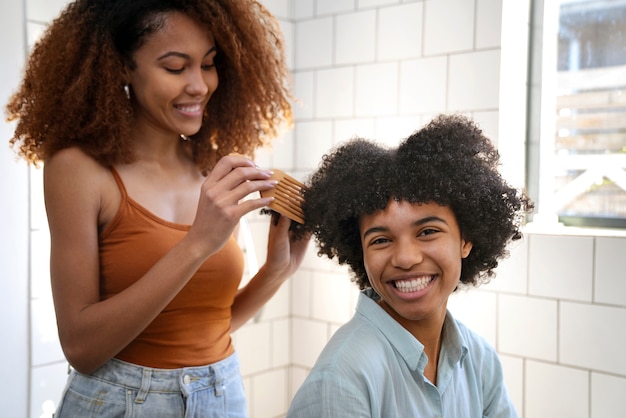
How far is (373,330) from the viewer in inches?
36.7

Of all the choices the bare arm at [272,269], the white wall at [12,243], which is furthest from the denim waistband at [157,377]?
the white wall at [12,243]

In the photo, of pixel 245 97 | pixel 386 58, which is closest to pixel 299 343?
pixel 386 58

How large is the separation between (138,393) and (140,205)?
0.28 metres

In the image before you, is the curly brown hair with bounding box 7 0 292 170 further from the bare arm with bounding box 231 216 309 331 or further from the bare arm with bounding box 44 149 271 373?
the bare arm with bounding box 231 216 309 331

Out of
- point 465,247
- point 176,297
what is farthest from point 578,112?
point 176,297

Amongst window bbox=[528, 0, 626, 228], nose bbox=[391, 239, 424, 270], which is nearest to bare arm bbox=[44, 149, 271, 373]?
nose bbox=[391, 239, 424, 270]

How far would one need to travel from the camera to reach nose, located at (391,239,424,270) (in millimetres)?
886

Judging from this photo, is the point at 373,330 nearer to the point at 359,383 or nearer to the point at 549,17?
the point at 359,383

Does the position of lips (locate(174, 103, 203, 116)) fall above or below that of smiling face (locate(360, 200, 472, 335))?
above

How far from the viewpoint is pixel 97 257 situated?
3.33ft

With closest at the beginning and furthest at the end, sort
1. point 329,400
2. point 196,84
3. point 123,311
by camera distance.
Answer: point 329,400, point 123,311, point 196,84

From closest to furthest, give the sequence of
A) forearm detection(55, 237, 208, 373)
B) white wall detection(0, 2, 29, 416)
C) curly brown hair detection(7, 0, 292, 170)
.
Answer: forearm detection(55, 237, 208, 373), curly brown hair detection(7, 0, 292, 170), white wall detection(0, 2, 29, 416)

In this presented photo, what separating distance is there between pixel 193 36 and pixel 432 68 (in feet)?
3.14

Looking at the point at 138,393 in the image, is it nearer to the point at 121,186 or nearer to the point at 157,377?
the point at 157,377
